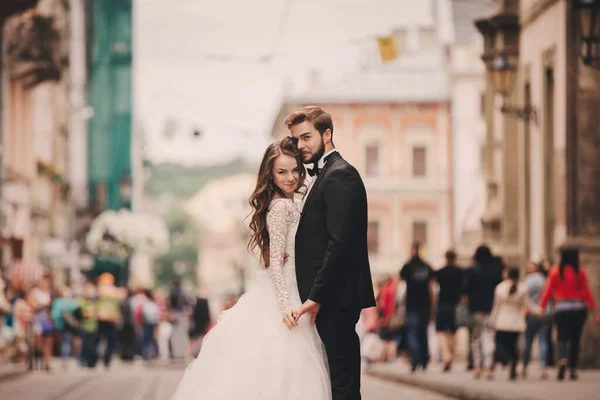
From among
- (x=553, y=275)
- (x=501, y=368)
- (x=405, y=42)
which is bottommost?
(x=501, y=368)

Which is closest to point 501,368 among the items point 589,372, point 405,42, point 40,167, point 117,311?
point 589,372

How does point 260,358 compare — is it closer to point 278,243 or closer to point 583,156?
point 278,243

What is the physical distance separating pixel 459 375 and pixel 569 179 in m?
4.76

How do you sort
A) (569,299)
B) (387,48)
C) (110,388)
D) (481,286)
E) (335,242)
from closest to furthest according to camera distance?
(335,242) < (569,299) < (110,388) < (481,286) < (387,48)

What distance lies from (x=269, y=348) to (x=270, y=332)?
79 mm

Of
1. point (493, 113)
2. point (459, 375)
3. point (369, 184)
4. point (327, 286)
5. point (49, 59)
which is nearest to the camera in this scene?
point (327, 286)

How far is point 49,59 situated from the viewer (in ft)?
119

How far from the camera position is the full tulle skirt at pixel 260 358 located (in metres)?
7.23

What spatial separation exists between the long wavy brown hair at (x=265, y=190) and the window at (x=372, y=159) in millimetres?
65579

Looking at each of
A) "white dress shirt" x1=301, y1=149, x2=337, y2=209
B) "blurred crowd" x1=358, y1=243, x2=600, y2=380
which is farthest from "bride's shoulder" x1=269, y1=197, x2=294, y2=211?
"blurred crowd" x1=358, y1=243, x2=600, y2=380

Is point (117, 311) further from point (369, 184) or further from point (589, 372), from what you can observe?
point (369, 184)

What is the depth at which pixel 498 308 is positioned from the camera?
58.2 feet

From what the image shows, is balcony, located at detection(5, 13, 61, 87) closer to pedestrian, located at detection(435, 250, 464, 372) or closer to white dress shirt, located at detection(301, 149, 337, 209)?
pedestrian, located at detection(435, 250, 464, 372)

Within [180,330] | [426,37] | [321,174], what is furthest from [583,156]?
[426,37]
